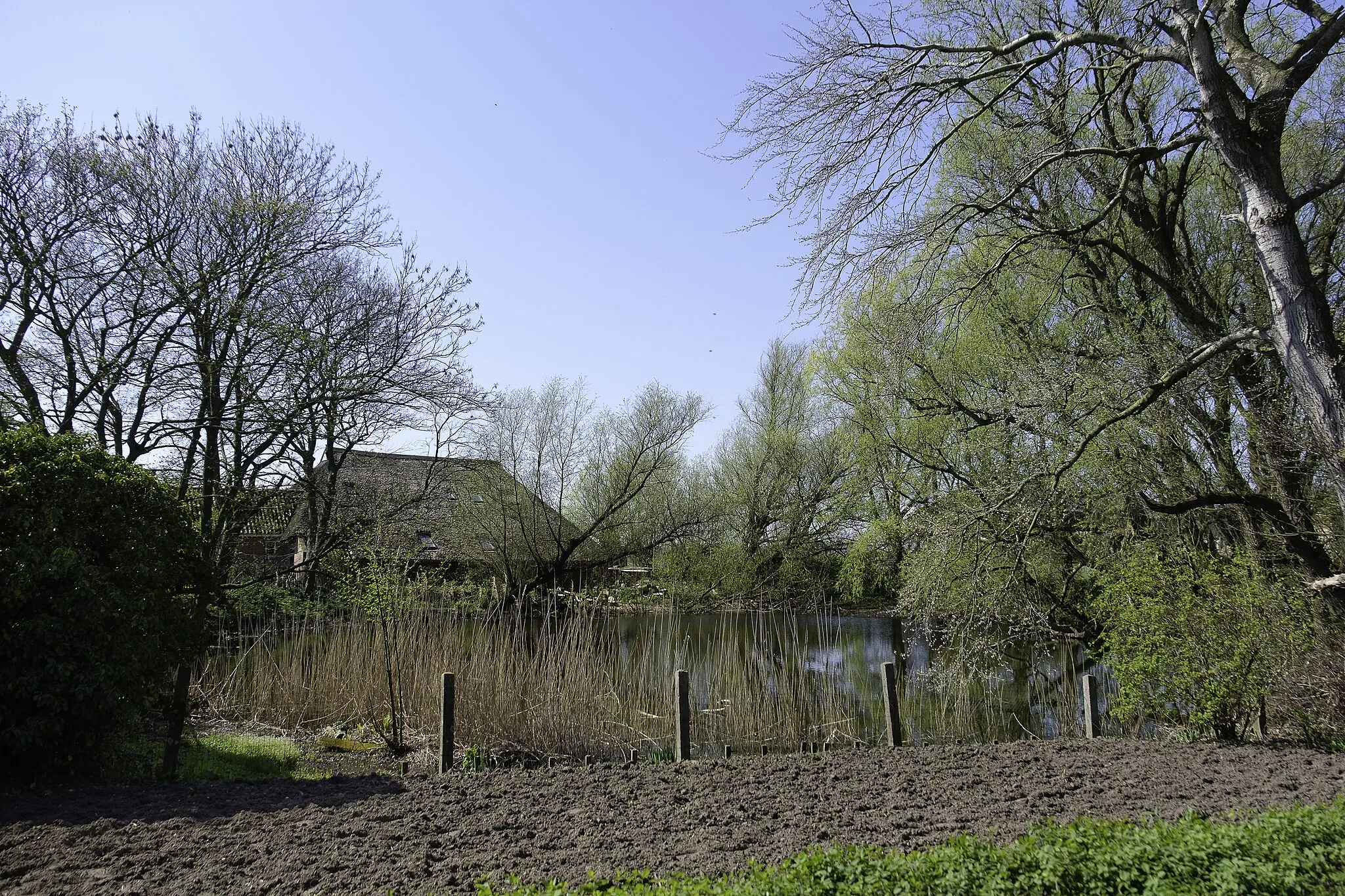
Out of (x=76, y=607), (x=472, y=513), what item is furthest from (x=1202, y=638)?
(x=472, y=513)

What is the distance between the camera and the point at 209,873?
12.9 ft

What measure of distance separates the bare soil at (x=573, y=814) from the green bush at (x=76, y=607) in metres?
0.52

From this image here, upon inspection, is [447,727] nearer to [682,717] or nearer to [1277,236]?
[682,717]

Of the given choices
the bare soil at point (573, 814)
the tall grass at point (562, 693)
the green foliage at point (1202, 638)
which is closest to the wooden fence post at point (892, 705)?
the tall grass at point (562, 693)

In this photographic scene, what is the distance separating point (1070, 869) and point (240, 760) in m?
6.33

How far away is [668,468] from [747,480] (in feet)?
11.8

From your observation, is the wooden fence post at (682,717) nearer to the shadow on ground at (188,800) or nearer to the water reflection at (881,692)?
the water reflection at (881,692)

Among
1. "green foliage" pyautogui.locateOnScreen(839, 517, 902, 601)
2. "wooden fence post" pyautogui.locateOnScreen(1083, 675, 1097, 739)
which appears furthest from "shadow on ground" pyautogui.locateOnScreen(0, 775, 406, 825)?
"green foliage" pyautogui.locateOnScreen(839, 517, 902, 601)

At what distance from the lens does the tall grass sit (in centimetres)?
759

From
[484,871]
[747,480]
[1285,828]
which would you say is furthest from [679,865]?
[747,480]

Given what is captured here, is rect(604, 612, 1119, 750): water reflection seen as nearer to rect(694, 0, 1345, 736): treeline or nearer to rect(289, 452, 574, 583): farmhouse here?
rect(694, 0, 1345, 736): treeline

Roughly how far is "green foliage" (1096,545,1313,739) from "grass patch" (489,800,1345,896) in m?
3.53

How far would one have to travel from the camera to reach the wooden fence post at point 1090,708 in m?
8.02

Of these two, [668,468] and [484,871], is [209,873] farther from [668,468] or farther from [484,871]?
[668,468]
